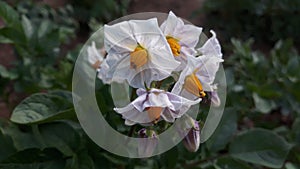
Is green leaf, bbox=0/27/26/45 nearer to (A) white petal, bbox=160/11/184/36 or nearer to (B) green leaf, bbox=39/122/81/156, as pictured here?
(B) green leaf, bbox=39/122/81/156

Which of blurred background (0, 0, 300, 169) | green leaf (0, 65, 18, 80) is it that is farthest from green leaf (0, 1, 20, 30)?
green leaf (0, 65, 18, 80)

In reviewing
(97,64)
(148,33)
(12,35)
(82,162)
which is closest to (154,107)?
(148,33)

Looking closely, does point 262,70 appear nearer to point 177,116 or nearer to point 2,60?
point 177,116

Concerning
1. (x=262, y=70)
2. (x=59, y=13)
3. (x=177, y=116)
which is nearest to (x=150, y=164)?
(x=177, y=116)

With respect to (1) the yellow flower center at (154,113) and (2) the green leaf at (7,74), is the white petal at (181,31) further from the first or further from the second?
(2) the green leaf at (7,74)

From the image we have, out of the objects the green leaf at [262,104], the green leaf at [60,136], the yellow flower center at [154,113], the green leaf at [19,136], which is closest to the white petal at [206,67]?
the yellow flower center at [154,113]

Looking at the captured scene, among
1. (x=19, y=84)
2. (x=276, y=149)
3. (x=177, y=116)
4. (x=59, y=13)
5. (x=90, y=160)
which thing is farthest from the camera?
(x=59, y=13)
